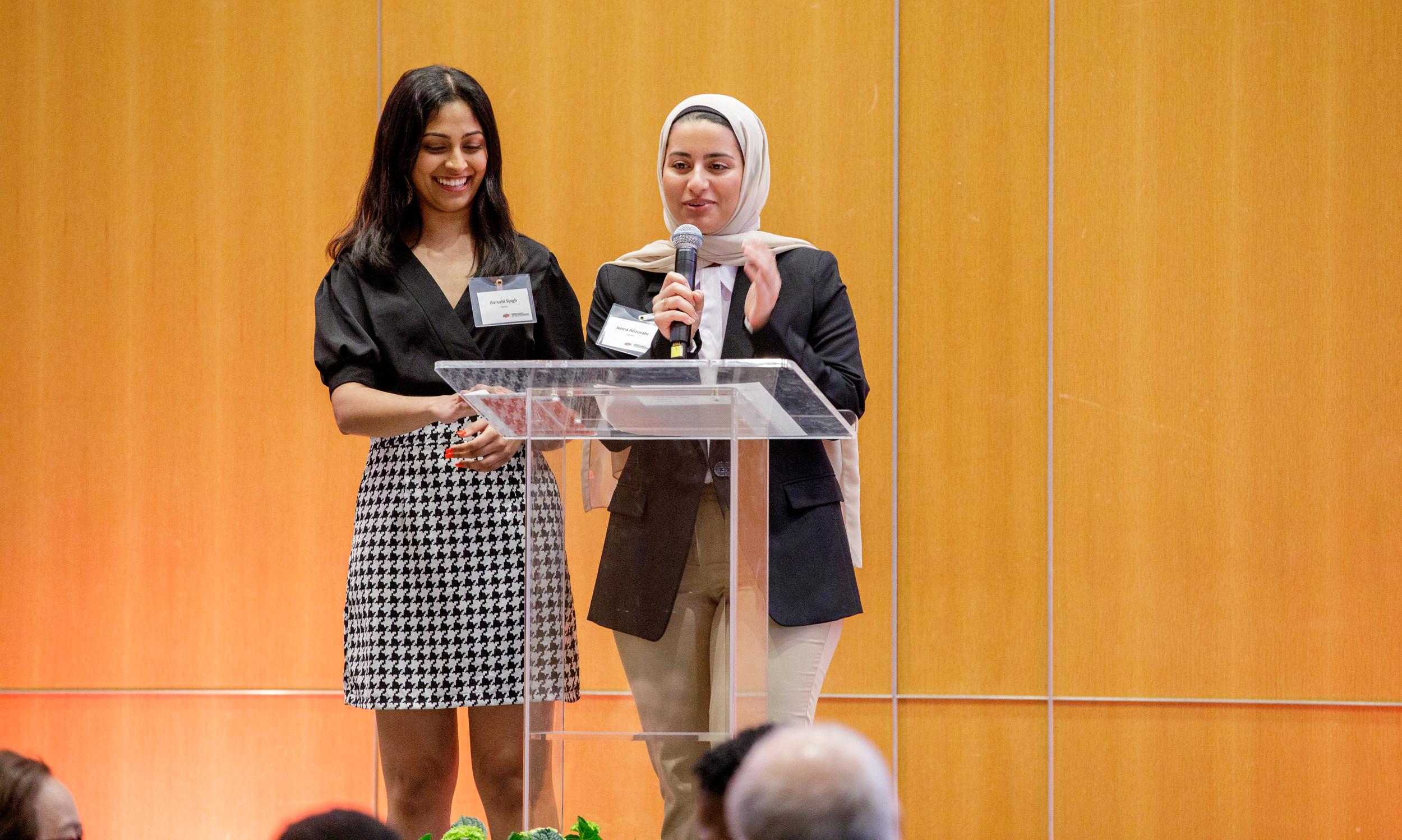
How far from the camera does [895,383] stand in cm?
326

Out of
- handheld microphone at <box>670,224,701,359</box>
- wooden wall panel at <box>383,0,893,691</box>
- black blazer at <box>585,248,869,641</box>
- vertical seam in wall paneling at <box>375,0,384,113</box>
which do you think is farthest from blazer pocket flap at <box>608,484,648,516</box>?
vertical seam in wall paneling at <box>375,0,384,113</box>

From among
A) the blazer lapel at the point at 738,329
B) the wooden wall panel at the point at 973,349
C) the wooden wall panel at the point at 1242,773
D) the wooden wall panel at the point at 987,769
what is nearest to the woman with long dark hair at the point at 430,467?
the blazer lapel at the point at 738,329

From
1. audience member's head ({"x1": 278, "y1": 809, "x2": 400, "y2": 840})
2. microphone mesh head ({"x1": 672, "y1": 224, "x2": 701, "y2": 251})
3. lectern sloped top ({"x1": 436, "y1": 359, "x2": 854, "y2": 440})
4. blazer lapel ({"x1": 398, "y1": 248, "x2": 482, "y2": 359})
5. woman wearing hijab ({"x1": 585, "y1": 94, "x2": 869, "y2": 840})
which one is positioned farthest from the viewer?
blazer lapel ({"x1": 398, "y1": 248, "x2": 482, "y2": 359})

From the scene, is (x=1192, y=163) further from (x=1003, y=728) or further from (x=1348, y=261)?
(x=1003, y=728)

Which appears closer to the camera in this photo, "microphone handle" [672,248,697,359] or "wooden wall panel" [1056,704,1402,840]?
"microphone handle" [672,248,697,359]

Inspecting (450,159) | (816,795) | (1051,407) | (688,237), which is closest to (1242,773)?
(1051,407)

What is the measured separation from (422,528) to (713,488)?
2.47ft

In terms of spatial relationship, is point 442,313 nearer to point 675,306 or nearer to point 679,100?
point 675,306

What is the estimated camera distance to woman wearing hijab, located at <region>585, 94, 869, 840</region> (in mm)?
1722

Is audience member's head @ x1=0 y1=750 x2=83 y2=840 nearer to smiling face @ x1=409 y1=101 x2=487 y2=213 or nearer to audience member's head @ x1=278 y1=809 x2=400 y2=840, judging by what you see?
audience member's head @ x1=278 y1=809 x2=400 y2=840

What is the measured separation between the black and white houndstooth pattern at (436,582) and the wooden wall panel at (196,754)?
1.20m

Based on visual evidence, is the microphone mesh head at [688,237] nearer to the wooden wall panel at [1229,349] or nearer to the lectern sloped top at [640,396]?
the lectern sloped top at [640,396]

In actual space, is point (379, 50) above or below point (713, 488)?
above

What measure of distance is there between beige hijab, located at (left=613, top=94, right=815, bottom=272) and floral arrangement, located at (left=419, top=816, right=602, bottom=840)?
1015 millimetres
